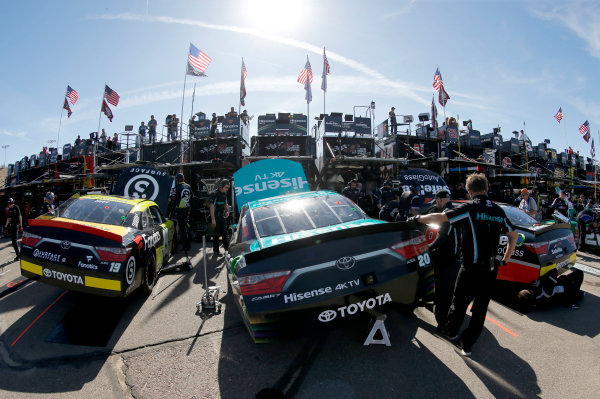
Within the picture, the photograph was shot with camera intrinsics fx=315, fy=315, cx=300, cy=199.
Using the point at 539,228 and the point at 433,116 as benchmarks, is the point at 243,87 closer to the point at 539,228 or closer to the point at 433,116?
the point at 433,116

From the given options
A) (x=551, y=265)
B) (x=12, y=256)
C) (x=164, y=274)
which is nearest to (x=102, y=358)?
(x=164, y=274)

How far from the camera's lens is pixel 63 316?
4035 millimetres

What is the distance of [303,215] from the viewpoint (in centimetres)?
357

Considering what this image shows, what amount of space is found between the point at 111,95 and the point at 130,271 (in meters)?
17.9

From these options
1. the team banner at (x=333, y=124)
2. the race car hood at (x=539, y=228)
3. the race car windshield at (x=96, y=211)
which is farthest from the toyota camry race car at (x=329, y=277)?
the team banner at (x=333, y=124)

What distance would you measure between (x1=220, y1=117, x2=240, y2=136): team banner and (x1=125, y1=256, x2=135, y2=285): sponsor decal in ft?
45.2

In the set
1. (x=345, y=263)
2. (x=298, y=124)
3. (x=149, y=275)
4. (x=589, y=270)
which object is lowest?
(x=589, y=270)

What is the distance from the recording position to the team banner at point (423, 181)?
29.2ft

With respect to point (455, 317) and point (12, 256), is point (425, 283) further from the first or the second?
point (12, 256)

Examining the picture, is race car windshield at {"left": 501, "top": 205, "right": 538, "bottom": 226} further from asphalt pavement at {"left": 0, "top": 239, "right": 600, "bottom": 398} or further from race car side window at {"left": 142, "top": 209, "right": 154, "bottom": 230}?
race car side window at {"left": 142, "top": 209, "right": 154, "bottom": 230}

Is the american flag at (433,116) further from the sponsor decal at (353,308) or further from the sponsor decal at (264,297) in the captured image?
the sponsor decal at (264,297)

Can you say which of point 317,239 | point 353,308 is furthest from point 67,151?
point 353,308

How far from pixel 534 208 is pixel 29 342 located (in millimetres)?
10470

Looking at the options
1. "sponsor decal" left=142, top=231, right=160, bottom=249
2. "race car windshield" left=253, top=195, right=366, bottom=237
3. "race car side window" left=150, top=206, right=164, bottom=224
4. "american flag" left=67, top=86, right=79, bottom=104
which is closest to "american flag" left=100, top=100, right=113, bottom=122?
"american flag" left=67, top=86, right=79, bottom=104
